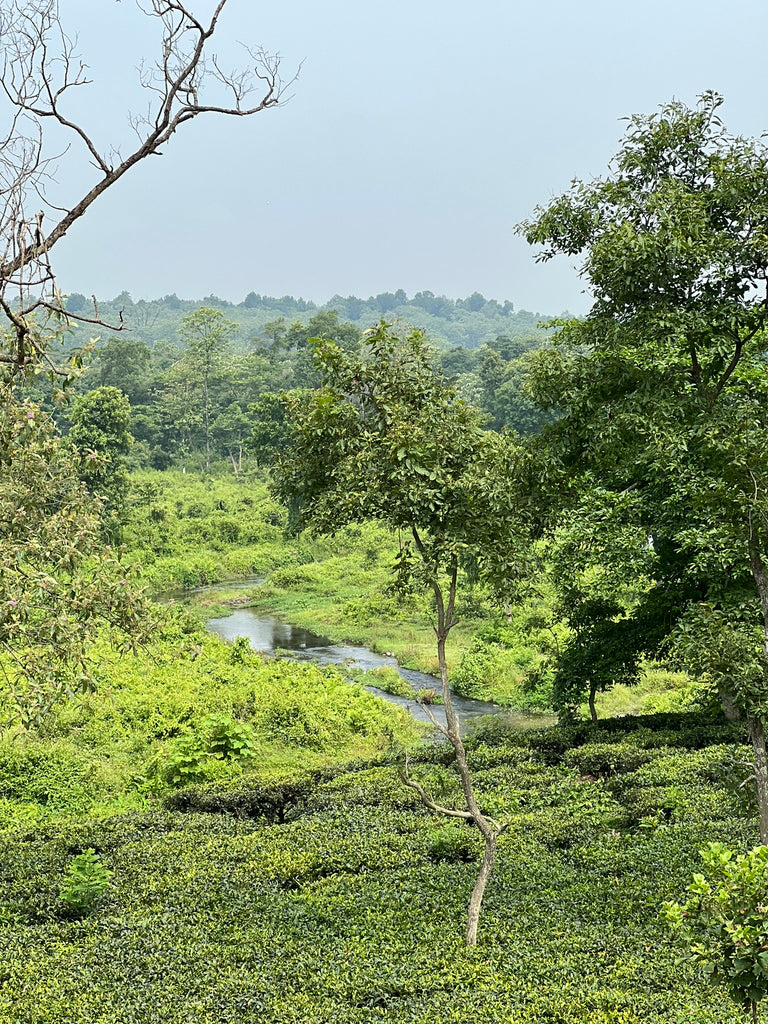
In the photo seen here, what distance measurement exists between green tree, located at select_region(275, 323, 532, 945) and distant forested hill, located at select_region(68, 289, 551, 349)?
4695 inches

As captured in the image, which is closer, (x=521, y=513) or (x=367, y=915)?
(x=367, y=915)

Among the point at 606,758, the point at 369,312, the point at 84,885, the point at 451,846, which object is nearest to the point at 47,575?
the point at 84,885

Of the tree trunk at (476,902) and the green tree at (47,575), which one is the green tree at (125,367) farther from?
the tree trunk at (476,902)

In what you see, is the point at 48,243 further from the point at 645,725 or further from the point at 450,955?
the point at 645,725

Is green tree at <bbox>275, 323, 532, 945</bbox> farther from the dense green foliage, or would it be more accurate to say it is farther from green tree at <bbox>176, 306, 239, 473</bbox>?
green tree at <bbox>176, 306, 239, 473</bbox>

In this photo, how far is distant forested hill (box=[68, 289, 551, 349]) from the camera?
138 metres

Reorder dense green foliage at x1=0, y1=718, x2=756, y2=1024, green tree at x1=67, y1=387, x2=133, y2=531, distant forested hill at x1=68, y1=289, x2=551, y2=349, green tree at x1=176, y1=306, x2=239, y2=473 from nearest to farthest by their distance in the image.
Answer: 1. dense green foliage at x1=0, y1=718, x2=756, y2=1024
2. green tree at x1=67, y1=387, x2=133, y2=531
3. green tree at x1=176, y1=306, x2=239, y2=473
4. distant forested hill at x1=68, y1=289, x2=551, y2=349

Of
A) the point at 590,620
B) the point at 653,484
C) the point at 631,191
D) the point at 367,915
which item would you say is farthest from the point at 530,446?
the point at 590,620

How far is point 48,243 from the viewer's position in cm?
616

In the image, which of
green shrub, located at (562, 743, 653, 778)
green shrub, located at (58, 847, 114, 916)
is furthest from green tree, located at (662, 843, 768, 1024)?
green shrub, located at (562, 743, 653, 778)

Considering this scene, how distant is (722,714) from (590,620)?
2513 millimetres

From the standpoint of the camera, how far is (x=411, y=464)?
723cm

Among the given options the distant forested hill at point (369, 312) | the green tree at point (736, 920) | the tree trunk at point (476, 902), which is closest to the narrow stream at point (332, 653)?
the tree trunk at point (476, 902)

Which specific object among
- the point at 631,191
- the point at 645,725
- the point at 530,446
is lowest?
the point at 645,725
